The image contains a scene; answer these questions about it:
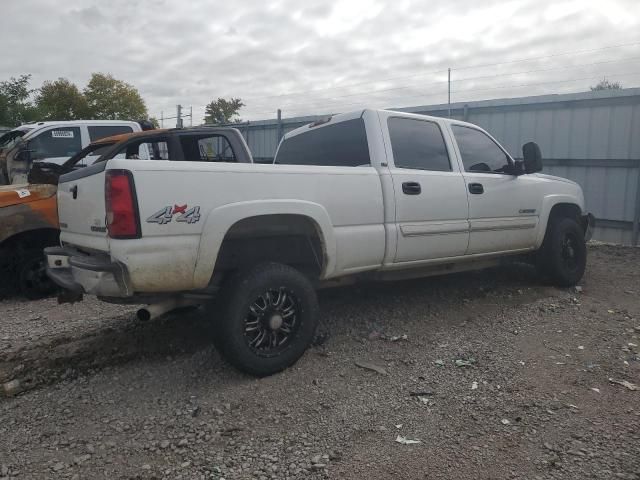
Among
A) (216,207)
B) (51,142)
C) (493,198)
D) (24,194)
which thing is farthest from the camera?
(51,142)

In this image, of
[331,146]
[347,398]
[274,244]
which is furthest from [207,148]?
[347,398]

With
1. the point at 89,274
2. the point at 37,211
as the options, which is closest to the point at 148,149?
the point at 37,211

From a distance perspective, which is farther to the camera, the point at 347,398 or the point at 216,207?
the point at 347,398

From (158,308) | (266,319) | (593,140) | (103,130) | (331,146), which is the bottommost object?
(266,319)

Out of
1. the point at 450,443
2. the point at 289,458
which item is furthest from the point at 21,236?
the point at 450,443

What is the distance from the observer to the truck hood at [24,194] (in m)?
5.32

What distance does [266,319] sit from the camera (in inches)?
140

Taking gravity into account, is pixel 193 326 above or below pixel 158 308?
below

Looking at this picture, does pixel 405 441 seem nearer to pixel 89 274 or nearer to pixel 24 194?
pixel 89 274

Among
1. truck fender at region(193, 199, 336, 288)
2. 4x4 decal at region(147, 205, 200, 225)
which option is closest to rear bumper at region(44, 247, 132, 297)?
4x4 decal at region(147, 205, 200, 225)

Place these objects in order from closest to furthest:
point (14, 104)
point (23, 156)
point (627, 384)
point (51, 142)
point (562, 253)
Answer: point (627, 384)
point (562, 253)
point (23, 156)
point (51, 142)
point (14, 104)

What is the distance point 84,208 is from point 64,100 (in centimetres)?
2790

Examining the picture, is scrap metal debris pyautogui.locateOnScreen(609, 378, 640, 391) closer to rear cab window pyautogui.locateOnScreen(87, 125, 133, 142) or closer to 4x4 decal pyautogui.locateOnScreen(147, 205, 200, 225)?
4x4 decal pyautogui.locateOnScreen(147, 205, 200, 225)

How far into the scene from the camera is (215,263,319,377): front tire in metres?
3.41
